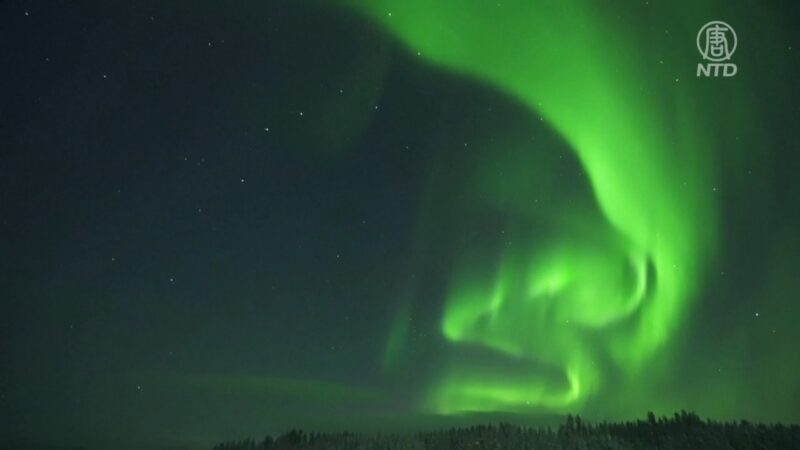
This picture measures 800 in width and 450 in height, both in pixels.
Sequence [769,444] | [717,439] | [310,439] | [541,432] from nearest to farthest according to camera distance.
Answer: [769,444] < [717,439] < [541,432] < [310,439]

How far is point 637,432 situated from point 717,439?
34.3 feet

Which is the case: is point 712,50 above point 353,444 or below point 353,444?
above

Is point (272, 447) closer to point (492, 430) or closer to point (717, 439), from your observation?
point (492, 430)

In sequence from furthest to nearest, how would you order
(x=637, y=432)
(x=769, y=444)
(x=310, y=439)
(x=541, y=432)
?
(x=310, y=439) < (x=541, y=432) < (x=637, y=432) < (x=769, y=444)

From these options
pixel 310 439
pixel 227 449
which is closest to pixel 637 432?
pixel 310 439

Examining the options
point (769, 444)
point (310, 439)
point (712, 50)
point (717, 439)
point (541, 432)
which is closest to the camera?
point (712, 50)

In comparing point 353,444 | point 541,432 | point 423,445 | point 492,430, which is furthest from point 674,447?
point 353,444

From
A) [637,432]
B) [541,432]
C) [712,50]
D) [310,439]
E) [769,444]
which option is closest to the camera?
[712,50]

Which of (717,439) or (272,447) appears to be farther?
(272,447)

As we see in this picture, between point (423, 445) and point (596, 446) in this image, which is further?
point (423, 445)

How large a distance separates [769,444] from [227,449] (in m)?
74.7

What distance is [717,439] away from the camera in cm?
8181

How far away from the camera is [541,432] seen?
95.4 m

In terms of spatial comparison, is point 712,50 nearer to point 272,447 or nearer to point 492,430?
point 492,430
